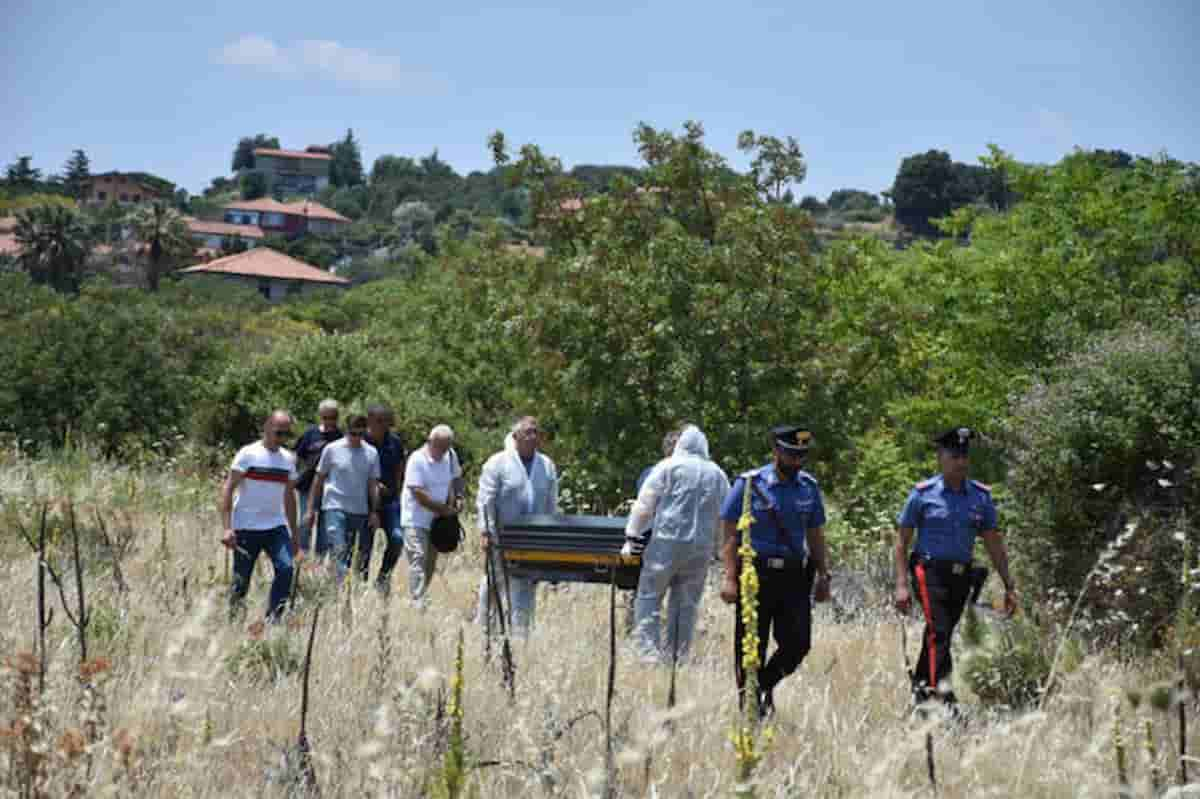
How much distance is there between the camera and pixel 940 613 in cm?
681

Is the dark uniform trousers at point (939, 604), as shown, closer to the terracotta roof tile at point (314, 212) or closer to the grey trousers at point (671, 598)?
the grey trousers at point (671, 598)

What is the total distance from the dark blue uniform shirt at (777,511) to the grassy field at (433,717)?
0.71 metres

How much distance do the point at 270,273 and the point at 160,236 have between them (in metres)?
15.8

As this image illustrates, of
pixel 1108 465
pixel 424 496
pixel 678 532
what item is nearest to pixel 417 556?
pixel 424 496

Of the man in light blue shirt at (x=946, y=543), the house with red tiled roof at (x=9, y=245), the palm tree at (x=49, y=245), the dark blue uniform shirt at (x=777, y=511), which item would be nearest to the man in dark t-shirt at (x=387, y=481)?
the dark blue uniform shirt at (x=777, y=511)

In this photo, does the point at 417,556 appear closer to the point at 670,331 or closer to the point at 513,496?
the point at 513,496

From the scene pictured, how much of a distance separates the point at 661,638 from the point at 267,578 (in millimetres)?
3389

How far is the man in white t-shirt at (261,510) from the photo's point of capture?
28.0 ft

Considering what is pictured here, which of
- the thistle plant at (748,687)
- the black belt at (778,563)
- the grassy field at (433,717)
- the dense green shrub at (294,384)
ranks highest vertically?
the dense green shrub at (294,384)

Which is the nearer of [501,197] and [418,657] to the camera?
[418,657]

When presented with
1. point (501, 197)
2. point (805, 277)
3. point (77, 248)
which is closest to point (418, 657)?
Result: point (805, 277)

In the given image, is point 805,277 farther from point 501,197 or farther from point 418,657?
point 501,197

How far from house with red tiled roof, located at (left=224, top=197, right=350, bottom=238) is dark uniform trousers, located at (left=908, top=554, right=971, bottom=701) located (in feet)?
521

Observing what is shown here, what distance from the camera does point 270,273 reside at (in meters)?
105
